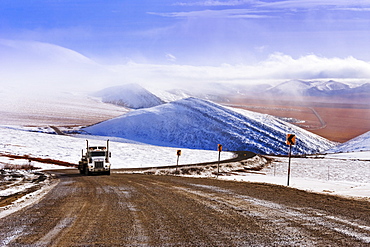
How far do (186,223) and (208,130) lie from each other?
133 metres

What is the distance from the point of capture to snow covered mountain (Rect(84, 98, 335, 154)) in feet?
428

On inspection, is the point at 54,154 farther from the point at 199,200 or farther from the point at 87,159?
the point at 199,200

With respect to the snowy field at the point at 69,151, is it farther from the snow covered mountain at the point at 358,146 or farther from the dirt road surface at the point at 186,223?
the snow covered mountain at the point at 358,146

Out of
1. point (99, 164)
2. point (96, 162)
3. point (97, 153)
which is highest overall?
point (97, 153)

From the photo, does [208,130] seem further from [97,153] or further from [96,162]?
[96,162]

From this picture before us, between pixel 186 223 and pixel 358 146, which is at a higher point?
pixel 358 146

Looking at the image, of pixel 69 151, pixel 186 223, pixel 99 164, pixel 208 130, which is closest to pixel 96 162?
pixel 99 164

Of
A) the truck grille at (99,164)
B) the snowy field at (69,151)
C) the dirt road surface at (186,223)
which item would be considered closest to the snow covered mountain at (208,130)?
the snowy field at (69,151)

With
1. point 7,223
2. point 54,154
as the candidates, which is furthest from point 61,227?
point 54,154

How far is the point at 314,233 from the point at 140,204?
21.5ft

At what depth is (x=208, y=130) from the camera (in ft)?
466

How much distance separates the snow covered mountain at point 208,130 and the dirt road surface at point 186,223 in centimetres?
→ 11344

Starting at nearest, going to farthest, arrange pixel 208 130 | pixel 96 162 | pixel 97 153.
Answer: pixel 96 162 < pixel 97 153 < pixel 208 130

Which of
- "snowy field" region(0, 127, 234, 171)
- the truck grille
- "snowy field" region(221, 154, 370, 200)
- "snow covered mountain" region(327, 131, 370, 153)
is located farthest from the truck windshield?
"snow covered mountain" region(327, 131, 370, 153)
